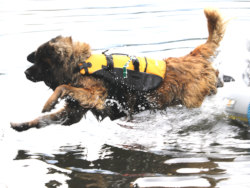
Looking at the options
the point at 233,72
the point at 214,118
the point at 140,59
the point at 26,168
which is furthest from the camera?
the point at 233,72

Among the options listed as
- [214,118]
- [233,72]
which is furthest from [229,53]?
[214,118]

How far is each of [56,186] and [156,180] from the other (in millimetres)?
920

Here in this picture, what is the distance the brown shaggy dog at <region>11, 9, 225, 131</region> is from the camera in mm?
5098

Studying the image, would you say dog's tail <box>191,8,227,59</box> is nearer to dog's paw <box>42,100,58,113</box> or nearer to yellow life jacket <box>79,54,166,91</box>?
yellow life jacket <box>79,54,166,91</box>

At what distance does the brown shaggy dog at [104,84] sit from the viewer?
5.10 meters

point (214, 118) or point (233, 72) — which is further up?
point (233, 72)

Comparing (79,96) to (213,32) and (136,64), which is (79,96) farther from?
(213,32)

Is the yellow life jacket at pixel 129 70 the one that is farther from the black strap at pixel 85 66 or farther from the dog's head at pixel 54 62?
the dog's head at pixel 54 62

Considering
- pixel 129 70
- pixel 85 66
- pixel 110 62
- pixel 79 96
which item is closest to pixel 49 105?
pixel 79 96

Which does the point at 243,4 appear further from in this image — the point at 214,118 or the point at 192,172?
the point at 192,172

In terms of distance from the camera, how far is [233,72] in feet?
23.6

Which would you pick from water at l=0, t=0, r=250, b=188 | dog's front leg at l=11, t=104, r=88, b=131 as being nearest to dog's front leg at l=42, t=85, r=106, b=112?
dog's front leg at l=11, t=104, r=88, b=131

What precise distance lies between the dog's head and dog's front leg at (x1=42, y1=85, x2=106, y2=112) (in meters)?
0.23

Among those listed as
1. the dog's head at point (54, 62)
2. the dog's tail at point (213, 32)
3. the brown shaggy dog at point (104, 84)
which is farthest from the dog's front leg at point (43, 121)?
the dog's tail at point (213, 32)
